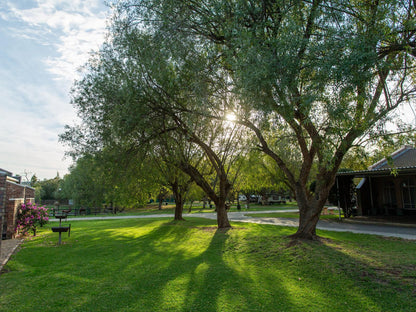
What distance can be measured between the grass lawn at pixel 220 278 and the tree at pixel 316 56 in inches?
110

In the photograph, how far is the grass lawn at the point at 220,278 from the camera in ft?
15.9

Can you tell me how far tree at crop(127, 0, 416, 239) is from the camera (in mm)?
6145

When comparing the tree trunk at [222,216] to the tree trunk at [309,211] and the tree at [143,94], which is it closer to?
the tree at [143,94]

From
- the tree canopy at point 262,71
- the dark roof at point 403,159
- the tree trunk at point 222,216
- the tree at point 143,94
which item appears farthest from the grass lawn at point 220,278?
the dark roof at point 403,159

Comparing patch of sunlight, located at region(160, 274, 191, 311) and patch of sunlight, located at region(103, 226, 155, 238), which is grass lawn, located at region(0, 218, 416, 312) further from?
patch of sunlight, located at region(103, 226, 155, 238)

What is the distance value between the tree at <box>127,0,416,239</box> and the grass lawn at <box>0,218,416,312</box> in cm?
280

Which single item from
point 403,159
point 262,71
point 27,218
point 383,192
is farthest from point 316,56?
point 383,192

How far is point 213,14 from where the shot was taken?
26.8 ft

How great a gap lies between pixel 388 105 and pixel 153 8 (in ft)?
24.7

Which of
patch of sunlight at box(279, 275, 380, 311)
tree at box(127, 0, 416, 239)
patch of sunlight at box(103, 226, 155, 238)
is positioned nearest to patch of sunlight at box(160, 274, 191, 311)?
patch of sunlight at box(279, 275, 380, 311)

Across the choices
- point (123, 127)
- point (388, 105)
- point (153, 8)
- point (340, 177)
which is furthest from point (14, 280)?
point (340, 177)

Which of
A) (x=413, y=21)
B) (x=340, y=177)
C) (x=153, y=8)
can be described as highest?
(x=153, y=8)

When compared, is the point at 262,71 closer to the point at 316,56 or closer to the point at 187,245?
the point at 316,56

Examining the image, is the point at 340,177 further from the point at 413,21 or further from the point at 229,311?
the point at 229,311
